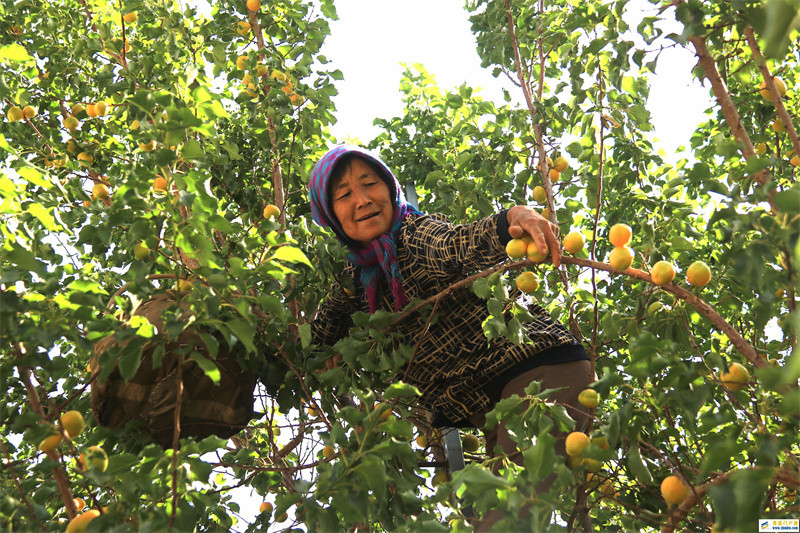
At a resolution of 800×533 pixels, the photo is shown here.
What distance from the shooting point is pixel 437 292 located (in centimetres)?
237

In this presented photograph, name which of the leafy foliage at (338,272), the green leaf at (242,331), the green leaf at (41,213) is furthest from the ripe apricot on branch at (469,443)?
the green leaf at (41,213)

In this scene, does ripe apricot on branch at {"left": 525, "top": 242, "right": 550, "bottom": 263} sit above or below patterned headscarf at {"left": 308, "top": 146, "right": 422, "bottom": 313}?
below

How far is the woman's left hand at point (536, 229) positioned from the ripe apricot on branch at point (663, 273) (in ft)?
0.76

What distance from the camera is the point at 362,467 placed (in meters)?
1.53

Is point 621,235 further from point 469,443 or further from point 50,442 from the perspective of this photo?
point 469,443

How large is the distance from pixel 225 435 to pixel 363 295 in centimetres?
71

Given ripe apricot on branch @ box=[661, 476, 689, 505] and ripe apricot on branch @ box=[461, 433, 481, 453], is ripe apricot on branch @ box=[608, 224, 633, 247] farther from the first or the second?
ripe apricot on branch @ box=[461, 433, 481, 453]

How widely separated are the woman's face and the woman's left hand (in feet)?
2.27

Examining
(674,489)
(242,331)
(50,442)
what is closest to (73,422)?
(50,442)

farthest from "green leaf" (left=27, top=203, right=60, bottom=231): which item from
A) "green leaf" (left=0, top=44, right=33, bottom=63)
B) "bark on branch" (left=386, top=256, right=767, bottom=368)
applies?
"bark on branch" (left=386, top=256, right=767, bottom=368)

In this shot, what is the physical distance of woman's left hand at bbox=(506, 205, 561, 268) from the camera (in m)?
1.76

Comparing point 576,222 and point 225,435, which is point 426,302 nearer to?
point 225,435

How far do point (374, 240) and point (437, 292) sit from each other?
0.97 ft

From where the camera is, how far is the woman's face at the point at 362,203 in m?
2.49
